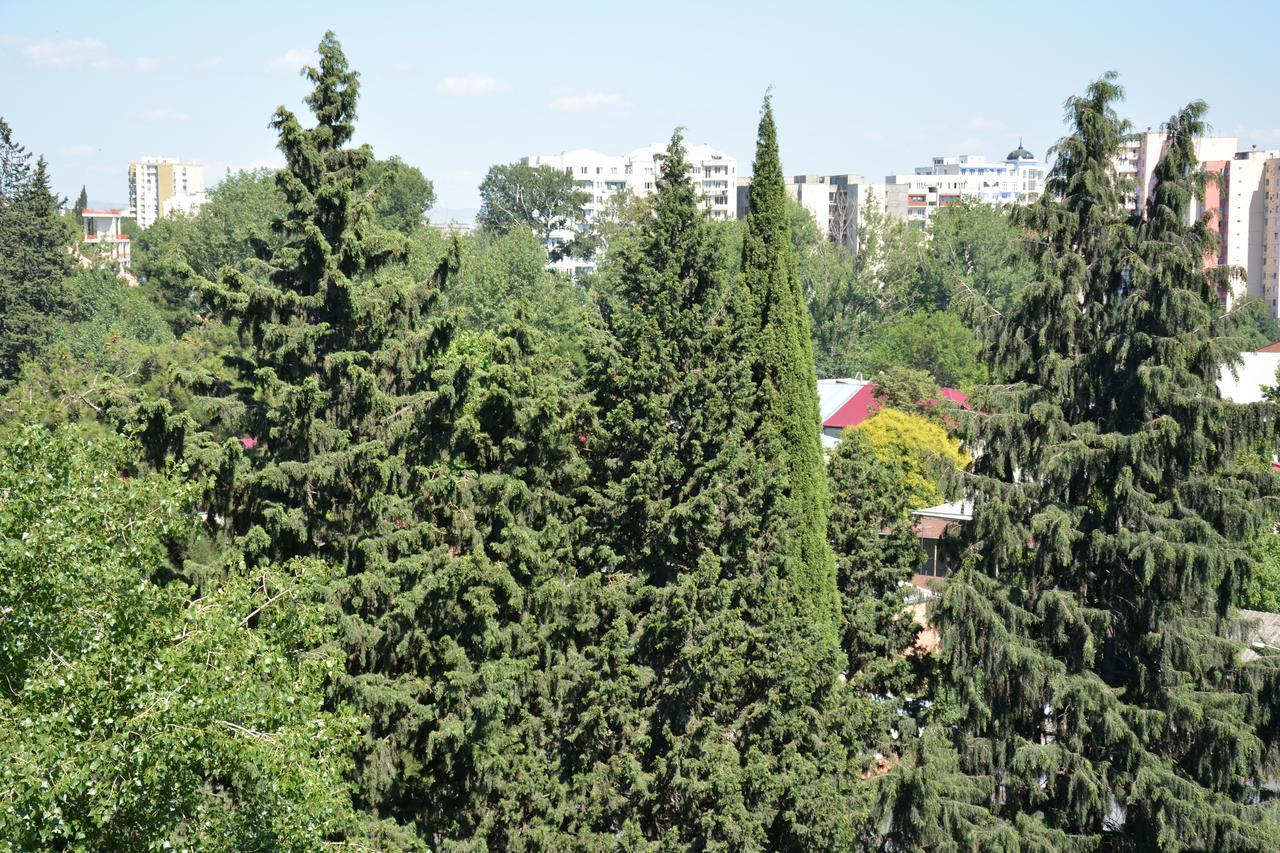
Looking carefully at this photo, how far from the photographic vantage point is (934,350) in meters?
55.3

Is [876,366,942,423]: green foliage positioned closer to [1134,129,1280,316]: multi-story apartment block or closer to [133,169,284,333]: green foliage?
[133,169,284,333]: green foliage

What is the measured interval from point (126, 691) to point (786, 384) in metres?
10.1

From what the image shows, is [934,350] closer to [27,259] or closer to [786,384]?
[27,259]

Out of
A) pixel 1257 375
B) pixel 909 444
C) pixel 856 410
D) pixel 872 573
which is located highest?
pixel 1257 375

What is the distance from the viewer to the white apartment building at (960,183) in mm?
120375

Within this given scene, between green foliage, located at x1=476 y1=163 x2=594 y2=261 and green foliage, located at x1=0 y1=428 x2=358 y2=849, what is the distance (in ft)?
265

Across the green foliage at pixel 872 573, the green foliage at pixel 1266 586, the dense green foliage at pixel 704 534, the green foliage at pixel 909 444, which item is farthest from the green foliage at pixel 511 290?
the dense green foliage at pixel 704 534

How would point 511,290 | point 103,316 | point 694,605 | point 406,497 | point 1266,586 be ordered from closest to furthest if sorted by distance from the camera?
point 694,605 < point 406,497 < point 1266,586 < point 511,290 < point 103,316

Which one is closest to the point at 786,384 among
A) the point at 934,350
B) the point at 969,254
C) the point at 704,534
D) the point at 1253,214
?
the point at 704,534

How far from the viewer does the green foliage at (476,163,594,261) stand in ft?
298

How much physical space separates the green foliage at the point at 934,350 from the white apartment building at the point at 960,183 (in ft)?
196

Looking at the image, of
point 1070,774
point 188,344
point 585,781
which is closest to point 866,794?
point 1070,774

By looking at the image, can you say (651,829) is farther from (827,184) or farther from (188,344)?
(827,184)

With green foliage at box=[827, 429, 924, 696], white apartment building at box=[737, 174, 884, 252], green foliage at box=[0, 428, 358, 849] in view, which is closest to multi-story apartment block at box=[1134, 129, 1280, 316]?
white apartment building at box=[737, 174, 884, 252]
